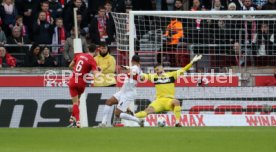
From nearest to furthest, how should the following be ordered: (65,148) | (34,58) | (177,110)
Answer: (65,148), (177,110), (34,58)

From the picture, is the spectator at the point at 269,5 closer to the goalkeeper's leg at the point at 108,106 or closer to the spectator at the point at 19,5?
the goalkeeper's leg at the point at 108,106

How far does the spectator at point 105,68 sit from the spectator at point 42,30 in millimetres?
2592

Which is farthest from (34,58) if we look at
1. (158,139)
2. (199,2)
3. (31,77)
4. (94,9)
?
(158,139)

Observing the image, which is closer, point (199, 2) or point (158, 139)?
point (158, 139)

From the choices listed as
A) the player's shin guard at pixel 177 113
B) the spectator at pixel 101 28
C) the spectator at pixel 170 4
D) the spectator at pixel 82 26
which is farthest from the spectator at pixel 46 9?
the player's shin guard at pixel 177 113

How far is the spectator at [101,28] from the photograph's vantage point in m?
26.7

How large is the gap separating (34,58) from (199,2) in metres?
5.02

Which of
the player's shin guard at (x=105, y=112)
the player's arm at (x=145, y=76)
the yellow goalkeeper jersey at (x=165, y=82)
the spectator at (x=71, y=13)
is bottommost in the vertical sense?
the player's shin guard at (x=105, y=112)

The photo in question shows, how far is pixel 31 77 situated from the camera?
987 inches

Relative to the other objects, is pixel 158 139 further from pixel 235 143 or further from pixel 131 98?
pixel 131 98

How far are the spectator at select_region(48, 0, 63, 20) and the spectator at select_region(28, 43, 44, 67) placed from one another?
5.72 feet

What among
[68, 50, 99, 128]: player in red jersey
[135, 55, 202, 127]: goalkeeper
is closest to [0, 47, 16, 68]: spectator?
[68, 50, 99, 128]: player in red jersey

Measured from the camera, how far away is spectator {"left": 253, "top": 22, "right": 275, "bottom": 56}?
81.9ft

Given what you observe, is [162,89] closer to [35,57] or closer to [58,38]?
[35,57]
